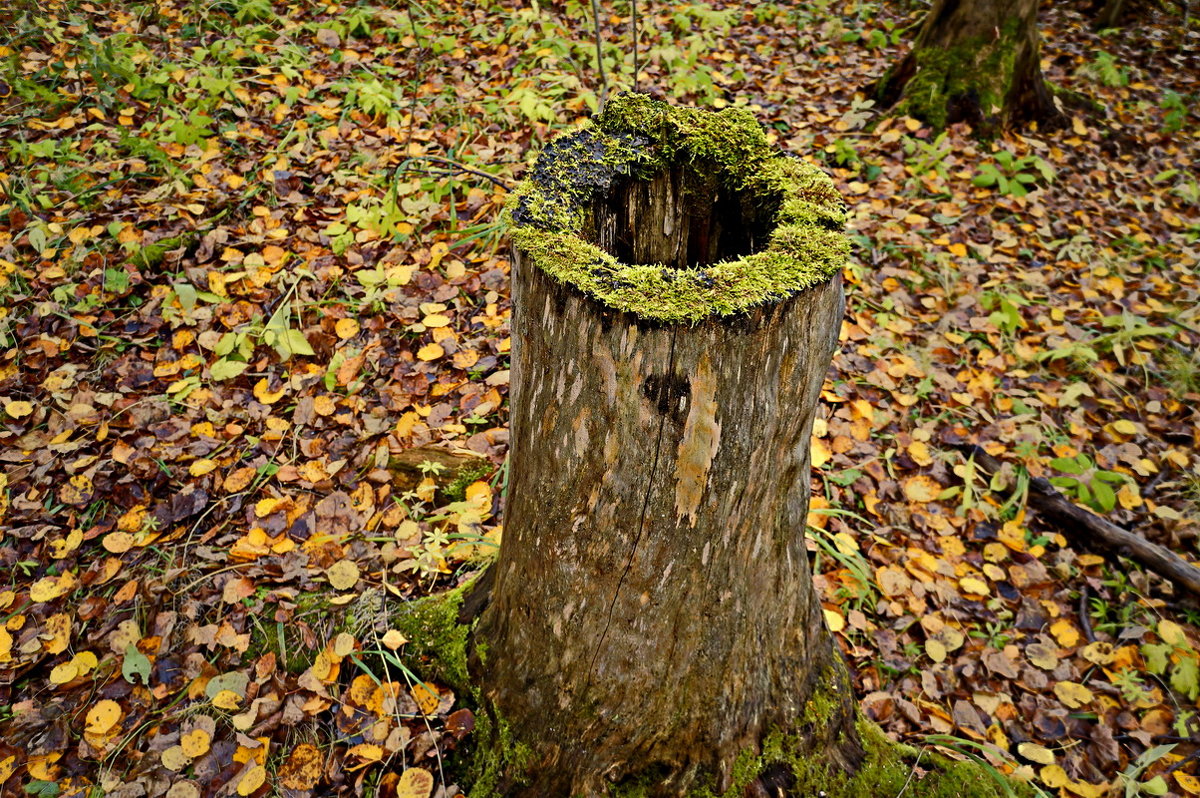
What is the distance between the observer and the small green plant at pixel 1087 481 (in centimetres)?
308

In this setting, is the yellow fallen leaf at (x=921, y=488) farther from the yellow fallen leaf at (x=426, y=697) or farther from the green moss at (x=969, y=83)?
the green moss at (x=969, y=83)

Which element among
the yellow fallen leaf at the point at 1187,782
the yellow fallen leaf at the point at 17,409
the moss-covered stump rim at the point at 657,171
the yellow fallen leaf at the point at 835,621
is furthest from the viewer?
the yellow fallen leaf at the point at 17,409

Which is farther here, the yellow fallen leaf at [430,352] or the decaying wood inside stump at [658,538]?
the yellow fallen leaf at [430,352]

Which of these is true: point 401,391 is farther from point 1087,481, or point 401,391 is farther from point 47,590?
point 1087,481

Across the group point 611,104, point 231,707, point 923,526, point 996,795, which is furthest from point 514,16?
point 996,795

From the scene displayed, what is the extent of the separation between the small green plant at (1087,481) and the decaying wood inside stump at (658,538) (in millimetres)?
1741

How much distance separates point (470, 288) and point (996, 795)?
3.01 m

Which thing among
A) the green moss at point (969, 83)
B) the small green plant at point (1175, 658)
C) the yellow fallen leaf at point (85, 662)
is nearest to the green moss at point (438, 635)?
the yellow fallen leaf at point (85, 662)

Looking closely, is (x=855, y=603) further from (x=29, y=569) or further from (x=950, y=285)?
(x=29, y=569)

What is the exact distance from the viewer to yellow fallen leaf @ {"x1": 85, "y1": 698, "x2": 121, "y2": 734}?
220cm

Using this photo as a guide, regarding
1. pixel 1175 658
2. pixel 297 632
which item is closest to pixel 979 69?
pixel 1175 658

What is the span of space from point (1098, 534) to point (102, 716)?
3740 millimetres

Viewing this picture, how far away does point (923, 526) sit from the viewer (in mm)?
3014

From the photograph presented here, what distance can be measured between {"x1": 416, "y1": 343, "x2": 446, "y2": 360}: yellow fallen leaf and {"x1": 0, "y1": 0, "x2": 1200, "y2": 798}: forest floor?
0.02m
